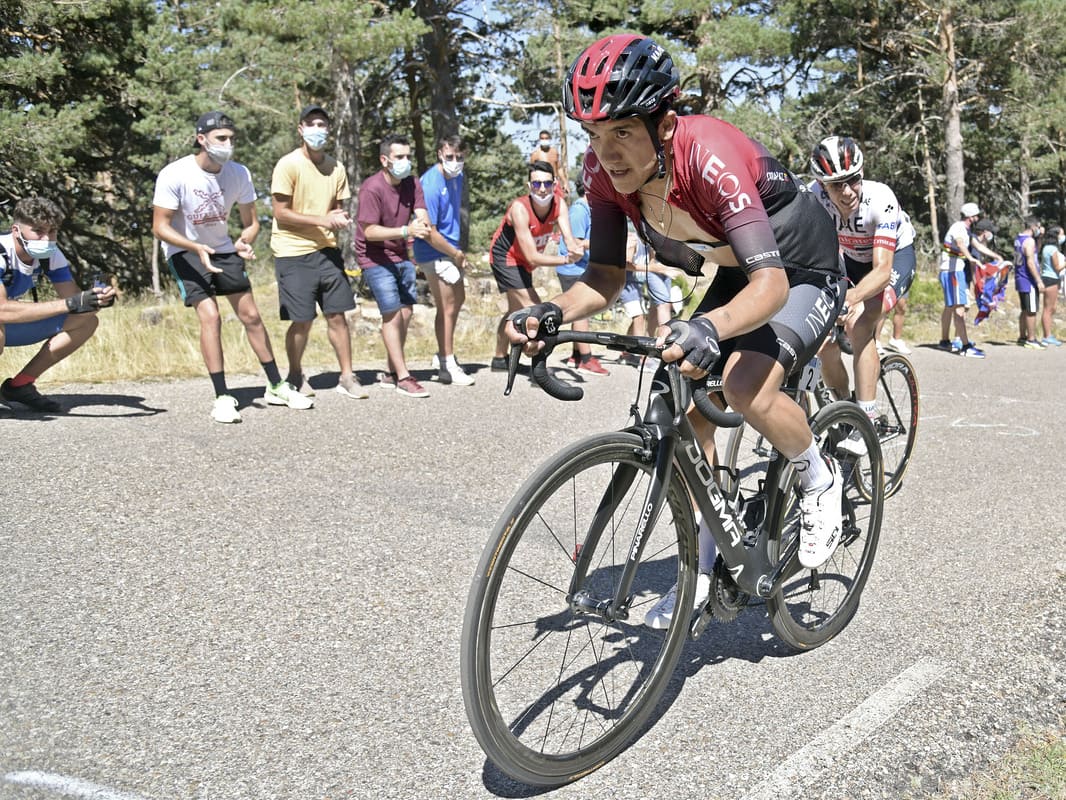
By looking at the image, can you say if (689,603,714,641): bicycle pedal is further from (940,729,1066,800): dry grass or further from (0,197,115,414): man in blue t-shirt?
(0,197,115,414): man in blue t-shirt

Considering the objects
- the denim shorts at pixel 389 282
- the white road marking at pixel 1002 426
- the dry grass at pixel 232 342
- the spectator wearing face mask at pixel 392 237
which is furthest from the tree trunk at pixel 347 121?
the white road marking at pixel 1002 426

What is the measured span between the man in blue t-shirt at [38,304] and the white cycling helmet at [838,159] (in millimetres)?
4813

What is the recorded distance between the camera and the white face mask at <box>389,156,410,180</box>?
915 cm

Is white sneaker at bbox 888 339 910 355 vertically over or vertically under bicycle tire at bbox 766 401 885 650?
under

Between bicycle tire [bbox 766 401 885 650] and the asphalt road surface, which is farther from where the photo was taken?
bicycle tire [bbox 766 401 885 650]

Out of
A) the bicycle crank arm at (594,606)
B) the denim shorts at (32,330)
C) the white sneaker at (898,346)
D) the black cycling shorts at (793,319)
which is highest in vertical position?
the black cycling shorts at (793,319)

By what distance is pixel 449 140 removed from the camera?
9539 mm

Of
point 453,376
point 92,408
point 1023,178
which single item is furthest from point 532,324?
point 1023,178

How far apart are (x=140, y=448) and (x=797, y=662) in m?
4.52

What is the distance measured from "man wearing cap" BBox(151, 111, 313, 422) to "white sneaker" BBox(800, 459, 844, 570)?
4863 mm

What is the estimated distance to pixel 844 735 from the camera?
3326 mm

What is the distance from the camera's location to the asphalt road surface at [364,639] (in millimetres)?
3082

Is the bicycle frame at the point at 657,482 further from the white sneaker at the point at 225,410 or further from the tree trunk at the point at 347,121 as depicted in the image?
the tree trunk at the point at 347,121

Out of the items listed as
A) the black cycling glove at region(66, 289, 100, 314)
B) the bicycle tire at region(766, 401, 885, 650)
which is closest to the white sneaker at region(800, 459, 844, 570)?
the bicycle tire at region(766, 401, 885, 650)
